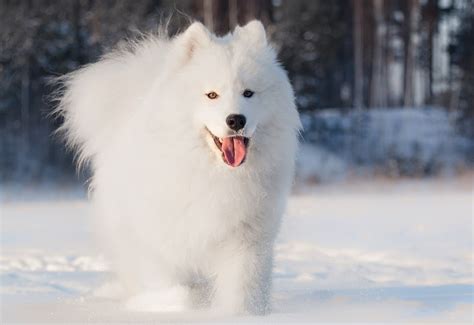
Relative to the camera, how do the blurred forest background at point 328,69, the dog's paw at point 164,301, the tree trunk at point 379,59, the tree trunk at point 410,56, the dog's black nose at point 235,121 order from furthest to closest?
the tree trunk at point 379,59 → the tree trunk at point 410,56 → the blurred forest background at point 328,69 → the dog's paw at point 164,301 → the dog's black nose at point 235,121

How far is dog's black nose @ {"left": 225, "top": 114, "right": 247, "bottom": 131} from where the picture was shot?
13.3ft

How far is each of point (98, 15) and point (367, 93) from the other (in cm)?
1086

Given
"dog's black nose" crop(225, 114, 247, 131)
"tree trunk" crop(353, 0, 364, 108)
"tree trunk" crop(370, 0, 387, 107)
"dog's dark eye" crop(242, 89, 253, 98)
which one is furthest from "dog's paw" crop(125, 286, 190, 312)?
"tree trunk" crop(370, 0, 387, 107)

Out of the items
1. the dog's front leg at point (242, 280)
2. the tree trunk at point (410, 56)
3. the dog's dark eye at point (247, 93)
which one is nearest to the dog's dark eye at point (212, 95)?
the dog's dark eye at point (247, 93)

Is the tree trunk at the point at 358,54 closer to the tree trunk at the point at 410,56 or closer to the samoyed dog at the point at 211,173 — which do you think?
the tree trunk at the point at 410,56

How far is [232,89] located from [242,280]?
984mm

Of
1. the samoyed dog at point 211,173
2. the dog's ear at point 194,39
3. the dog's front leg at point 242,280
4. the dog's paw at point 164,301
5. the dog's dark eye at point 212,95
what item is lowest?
the dog's paw at point 164,301

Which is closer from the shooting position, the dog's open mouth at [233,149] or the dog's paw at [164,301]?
the dog's open mouth at [233,149]

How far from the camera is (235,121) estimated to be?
13.3ft

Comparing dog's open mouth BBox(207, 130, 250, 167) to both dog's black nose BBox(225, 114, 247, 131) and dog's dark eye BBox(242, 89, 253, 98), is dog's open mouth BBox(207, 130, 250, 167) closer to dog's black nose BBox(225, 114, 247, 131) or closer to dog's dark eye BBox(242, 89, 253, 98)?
dog's black nose BBox(225, 114, 247, 131)

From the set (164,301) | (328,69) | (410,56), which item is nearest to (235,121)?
(164,301)

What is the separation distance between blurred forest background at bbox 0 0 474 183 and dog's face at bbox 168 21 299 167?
13785 mm

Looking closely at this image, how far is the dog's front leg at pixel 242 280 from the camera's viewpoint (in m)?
4.24

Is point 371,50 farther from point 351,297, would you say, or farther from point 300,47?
point 351,297
